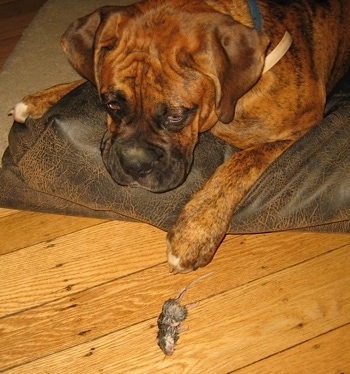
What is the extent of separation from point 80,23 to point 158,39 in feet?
1.47

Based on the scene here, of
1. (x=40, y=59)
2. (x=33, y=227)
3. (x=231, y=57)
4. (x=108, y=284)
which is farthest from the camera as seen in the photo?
(x=40, y=59)

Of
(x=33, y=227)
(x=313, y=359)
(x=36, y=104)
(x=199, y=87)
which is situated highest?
(x=199, y=87)

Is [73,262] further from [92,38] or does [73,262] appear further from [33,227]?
[92,38]

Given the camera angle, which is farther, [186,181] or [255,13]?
[186,181]

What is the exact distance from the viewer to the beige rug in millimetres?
3665

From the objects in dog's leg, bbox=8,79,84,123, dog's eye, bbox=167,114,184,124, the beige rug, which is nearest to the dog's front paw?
dog's eye, bbox=167,114,184,124

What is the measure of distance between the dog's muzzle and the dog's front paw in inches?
7.4

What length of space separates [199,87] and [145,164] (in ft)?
1.34

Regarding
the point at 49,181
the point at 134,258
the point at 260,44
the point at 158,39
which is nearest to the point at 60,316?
the point at 134,258

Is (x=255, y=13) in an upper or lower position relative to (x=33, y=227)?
upper

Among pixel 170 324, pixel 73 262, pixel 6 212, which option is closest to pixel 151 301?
pixel 170 324

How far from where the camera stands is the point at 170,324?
237 cm

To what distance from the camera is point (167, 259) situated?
2557 millimetres

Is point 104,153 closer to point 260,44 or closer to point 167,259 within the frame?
point 167,259
